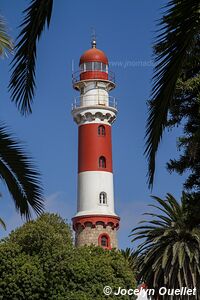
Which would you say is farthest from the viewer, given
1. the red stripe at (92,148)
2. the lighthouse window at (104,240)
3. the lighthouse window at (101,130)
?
the lighthouse window at (101,130)

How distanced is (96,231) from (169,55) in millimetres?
41392

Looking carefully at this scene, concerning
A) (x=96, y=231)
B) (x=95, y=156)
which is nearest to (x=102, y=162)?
(x=95, y=156)

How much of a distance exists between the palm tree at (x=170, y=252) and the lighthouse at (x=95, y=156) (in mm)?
11318

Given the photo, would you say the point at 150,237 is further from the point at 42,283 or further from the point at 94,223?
the point at 94,223

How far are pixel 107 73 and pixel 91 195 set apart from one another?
39.0 feet

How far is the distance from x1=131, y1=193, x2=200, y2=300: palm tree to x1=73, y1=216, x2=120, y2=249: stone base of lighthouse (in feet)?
36.4

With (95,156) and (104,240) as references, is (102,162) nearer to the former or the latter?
(95,156)

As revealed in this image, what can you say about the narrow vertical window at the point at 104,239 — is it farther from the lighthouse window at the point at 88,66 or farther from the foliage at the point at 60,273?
the lighthouse window at the point at 88,66

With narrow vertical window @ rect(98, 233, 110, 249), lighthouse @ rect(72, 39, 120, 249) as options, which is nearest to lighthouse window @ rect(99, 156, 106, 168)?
lighthouse @ rect(72, 39, 120, 249)

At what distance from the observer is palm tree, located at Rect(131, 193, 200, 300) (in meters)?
31.8

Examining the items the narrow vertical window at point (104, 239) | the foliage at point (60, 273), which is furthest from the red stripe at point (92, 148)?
the foliage at point (60, 273)

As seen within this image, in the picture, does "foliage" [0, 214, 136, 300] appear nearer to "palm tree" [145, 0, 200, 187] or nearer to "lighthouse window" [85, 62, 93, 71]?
"palm tree" [145, 0, 200, 187]

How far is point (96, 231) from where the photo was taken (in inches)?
1837

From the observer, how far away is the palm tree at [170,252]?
1251 inches
